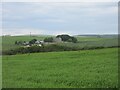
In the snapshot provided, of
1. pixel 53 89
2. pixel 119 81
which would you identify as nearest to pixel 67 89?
pixel 53 89

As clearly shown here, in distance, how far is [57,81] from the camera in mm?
12641

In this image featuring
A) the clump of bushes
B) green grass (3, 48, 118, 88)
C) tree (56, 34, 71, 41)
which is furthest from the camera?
the clump of bushes

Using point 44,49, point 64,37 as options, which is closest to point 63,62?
point 64,37

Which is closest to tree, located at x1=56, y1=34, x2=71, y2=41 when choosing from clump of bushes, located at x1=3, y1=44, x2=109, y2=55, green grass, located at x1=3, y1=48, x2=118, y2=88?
green grass, located at x1=3, y1=48, x2=118, y2=88

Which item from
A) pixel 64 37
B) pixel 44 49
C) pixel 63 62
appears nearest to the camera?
pixel 64 37

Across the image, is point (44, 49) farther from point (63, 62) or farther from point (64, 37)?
point (64, 37)

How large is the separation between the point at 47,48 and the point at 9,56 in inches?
A: 144

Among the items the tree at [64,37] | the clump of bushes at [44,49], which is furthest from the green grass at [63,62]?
the tree at [64,37]

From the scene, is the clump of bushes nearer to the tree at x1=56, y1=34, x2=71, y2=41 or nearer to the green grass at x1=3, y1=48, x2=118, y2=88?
the green grass at x1=3, y1=48, x2=118, y2=88

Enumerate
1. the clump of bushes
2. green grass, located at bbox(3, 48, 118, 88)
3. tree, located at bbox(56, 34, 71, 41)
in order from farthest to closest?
the clump of bushes
tree, located at bbox(56, 34, 71, 41)
green grass, located at bbox(3, 48, 118, 88)

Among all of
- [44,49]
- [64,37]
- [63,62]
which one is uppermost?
[64,37]

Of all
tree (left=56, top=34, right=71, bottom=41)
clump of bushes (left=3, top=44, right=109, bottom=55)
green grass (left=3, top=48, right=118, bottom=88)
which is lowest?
green grass (left=3, top=48, right=118, bottom=88)

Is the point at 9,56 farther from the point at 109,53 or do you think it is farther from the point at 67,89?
the point at 67,89

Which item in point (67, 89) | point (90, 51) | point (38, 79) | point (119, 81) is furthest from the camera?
point (90, 51)
